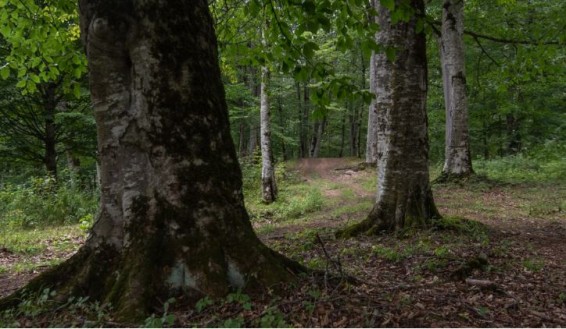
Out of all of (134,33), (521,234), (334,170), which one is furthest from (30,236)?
(334,170)

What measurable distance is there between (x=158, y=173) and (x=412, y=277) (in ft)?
9.45

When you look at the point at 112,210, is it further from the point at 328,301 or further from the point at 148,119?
the point at 328,301

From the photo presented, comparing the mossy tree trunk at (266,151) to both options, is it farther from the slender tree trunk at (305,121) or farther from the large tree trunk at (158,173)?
the slender tree trunk at (305,121)

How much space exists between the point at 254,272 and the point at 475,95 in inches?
902

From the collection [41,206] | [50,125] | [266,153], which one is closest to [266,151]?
[266,153]

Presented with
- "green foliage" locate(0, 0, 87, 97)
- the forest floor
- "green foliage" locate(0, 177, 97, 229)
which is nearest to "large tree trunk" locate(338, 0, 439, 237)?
A: the forest floor

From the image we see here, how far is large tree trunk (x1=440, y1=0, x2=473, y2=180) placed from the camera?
41.7ft

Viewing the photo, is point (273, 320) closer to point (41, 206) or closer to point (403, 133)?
point (403, 133)

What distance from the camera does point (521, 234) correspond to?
271 inches

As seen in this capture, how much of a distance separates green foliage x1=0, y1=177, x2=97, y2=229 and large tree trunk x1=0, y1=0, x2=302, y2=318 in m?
8.07

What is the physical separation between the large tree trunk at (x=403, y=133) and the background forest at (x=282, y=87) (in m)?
0.51

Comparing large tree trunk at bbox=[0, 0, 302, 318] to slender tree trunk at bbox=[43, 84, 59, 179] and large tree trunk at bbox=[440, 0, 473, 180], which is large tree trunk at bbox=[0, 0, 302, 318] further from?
slender tree trunk at bbox=[43, 84, 59, 179]

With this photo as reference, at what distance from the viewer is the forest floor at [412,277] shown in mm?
3018

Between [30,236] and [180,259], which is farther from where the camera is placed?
[30,236]
